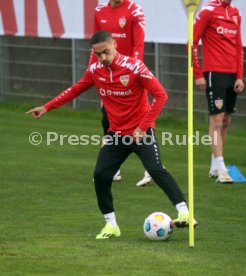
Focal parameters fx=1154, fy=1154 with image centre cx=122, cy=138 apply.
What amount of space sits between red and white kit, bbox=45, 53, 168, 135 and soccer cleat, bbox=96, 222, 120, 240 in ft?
2.86

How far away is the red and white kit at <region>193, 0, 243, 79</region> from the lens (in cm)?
1414

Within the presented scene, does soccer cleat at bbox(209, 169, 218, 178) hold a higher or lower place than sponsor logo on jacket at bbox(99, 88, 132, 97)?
lower

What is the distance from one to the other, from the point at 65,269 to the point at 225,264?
49.7 inches

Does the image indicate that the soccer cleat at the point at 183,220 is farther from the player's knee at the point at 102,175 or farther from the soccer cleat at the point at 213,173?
the soccer cleat at the point at 213,173

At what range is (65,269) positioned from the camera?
8961mm

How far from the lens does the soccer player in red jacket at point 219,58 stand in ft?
46.4

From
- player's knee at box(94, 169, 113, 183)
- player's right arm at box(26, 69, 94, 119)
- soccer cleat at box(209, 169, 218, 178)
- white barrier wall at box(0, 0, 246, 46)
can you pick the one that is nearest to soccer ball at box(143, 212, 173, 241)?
player's knee at box(94, 169, 113, 183)

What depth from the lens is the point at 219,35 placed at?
1421 cm

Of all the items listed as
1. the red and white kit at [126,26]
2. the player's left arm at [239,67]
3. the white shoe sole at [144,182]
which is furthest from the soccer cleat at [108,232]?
the player's left arm at [239,67]

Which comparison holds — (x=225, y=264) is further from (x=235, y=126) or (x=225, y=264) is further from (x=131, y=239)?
(x=235, y=126)

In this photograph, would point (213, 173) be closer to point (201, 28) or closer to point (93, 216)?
point (201, 28)

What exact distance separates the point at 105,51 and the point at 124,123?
29.3 inches

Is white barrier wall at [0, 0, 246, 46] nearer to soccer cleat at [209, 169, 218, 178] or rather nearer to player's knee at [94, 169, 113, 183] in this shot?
soccer cleat at [209, 169, 218, 178]

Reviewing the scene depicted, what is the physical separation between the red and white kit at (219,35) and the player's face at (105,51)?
3.78 m
